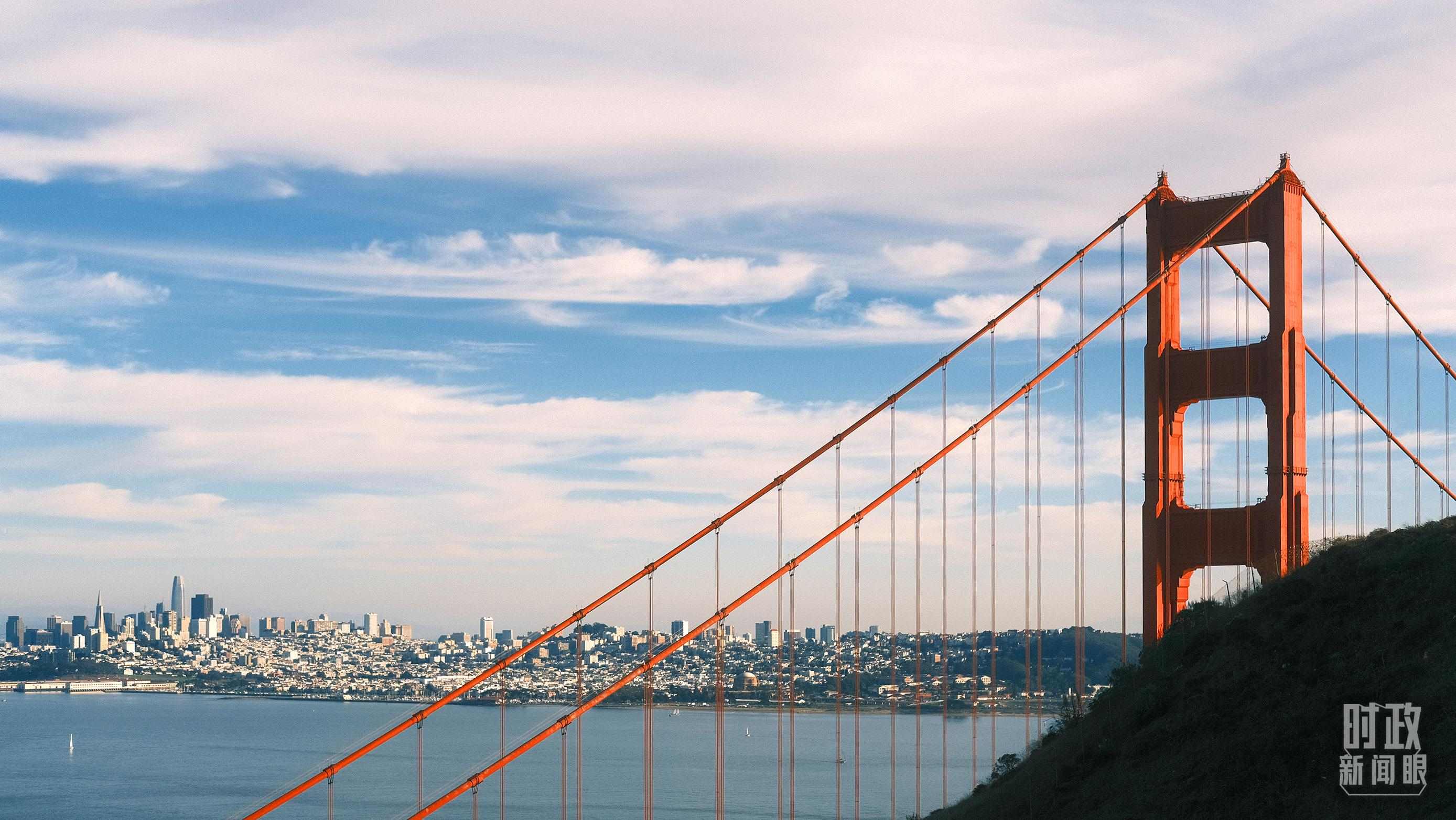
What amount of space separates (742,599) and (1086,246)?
8533 millimetres

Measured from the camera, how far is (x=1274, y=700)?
18344mm

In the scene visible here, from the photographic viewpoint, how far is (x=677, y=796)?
102750mm

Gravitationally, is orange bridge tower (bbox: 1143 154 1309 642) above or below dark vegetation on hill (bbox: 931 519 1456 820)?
above

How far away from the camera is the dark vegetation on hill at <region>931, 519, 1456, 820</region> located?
54.4 ft

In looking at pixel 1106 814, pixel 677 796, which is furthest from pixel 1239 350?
pixel 677 796

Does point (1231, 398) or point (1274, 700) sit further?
point (1231, 398)

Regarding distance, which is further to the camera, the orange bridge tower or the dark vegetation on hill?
the orange bridge tower

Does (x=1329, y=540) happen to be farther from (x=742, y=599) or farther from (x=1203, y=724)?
(x=742, y=599)

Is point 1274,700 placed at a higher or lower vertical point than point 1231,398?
lower

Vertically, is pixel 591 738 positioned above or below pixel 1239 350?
below

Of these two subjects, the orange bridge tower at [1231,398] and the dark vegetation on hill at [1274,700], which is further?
the orange bridge tower at [1231,398]

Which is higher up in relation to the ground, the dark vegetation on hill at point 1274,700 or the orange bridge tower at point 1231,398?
the orange bridge tower at point 1231,398

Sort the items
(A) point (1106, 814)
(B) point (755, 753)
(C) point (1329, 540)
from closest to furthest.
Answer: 1. (A) point (1106, 814)
2. (C) point (1329, 540)
3. (B) point (755, 753)

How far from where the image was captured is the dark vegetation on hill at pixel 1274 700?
16.6m
